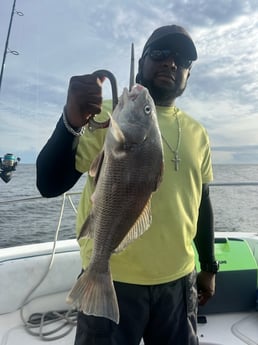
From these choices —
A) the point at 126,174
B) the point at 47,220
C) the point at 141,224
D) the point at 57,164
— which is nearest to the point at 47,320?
the point at 57,164

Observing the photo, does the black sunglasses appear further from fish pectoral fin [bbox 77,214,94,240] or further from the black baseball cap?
fish pectoral fin [bbox 77,214,94,240]

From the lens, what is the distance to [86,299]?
4.40ft

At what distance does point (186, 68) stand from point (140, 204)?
41.7 inches

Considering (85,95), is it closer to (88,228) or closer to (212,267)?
(88,228)

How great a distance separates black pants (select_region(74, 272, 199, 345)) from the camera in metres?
1.64

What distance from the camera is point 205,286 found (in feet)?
7.26

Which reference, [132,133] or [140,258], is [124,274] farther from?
[132,133]

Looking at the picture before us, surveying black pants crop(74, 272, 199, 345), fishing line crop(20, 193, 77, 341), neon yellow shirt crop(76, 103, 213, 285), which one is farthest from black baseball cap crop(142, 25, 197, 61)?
fishing line crop(20, 193, 77, 341)

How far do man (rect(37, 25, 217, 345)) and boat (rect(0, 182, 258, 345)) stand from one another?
4.05 ft

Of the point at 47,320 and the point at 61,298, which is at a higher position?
the point at 61,298

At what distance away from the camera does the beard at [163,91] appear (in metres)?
1.92

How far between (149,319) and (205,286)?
58 centimetres

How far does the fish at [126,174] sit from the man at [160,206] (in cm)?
22

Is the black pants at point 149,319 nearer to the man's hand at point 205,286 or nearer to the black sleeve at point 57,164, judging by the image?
the man's hand at point 205,286
